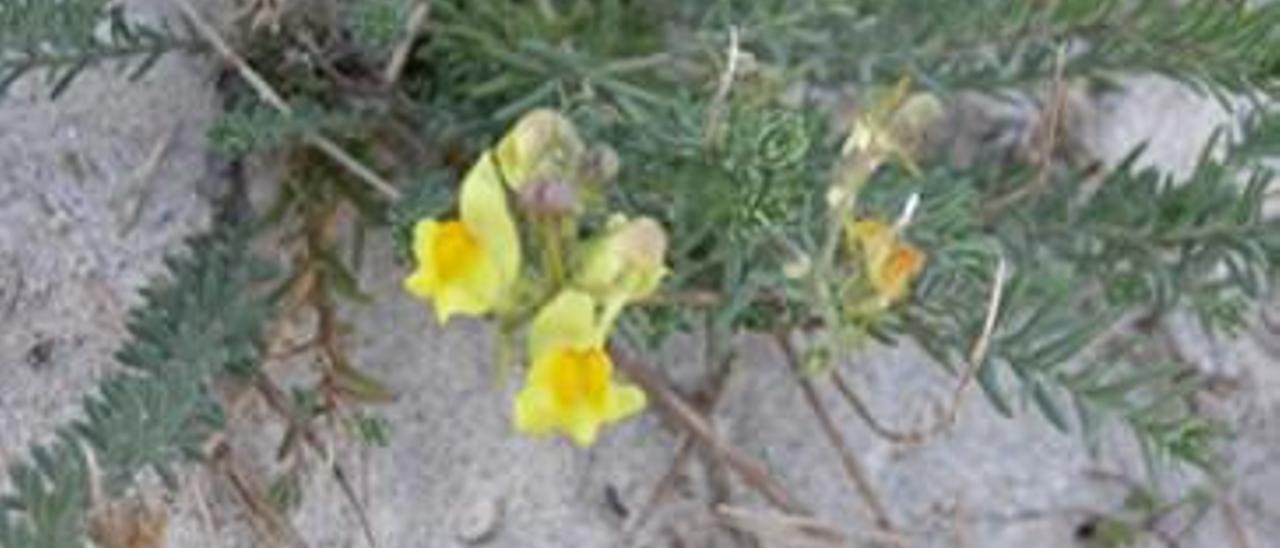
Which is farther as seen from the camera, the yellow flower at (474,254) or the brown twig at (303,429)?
the brown twig at (303,429)

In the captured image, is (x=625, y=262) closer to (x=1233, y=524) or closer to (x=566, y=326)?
(x=566, y=326)

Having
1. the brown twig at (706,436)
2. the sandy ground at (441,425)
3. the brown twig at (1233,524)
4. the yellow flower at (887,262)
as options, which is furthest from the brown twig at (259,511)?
the brown twig at (1233,524)

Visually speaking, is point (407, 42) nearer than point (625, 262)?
No

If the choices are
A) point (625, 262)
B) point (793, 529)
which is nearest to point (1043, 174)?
point (793, 529)

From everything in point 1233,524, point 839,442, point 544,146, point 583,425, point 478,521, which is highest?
point 544,146

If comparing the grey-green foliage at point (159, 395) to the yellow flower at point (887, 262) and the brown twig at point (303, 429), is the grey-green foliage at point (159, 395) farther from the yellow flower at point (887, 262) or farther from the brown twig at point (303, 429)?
the yellow flower at point (887, 262)

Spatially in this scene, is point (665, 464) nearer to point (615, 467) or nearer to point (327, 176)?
point (615, 467)
